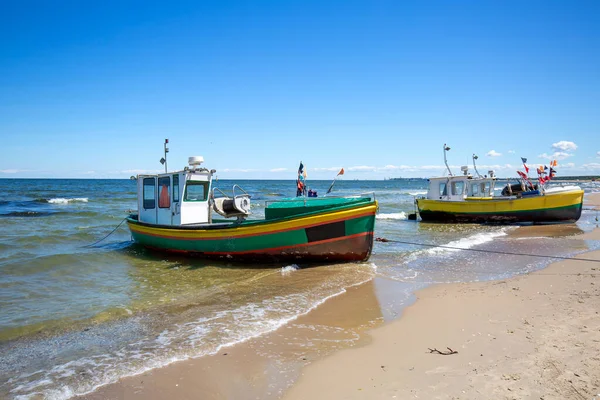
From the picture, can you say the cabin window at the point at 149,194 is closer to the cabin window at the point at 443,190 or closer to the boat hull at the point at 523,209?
the boat hull at the point at 523,209

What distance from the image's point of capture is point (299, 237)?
1021 centimetres

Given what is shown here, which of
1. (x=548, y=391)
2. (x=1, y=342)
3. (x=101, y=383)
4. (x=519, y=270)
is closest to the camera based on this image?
(x=548, y=391)

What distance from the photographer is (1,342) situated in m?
6.10

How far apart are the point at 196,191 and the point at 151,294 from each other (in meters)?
4.31

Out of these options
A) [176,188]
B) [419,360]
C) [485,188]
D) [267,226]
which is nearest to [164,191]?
[176,188]

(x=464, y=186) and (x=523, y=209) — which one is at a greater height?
(x=464, y=186)

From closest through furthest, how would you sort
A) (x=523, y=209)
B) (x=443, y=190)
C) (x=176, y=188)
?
1. (x=176, y=188)
2. (x=523, y=209)
3. (x=443, y=190)

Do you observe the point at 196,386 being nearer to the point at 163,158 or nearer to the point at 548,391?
the point at 548,391

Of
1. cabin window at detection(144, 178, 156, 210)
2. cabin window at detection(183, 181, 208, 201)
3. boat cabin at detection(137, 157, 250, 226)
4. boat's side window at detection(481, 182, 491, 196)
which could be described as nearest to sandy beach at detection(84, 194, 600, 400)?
boat cabin at detection(137, 157, 250, 226)

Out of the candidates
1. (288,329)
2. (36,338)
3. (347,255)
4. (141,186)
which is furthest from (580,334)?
(141,186)

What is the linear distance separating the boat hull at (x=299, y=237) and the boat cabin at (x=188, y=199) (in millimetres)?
849

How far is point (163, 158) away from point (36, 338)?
757cm

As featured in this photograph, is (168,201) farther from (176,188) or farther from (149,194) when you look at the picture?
(149,194)

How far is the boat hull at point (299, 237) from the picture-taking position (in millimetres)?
9984
